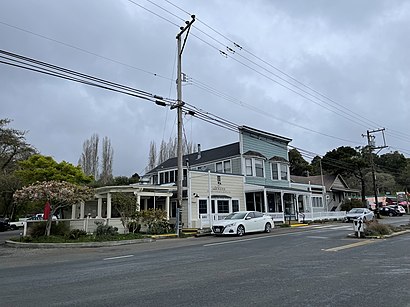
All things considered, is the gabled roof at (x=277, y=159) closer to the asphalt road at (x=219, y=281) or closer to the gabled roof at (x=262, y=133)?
the gabled roof at (x=262, y=133)

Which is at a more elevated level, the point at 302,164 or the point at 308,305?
the point at 302,164

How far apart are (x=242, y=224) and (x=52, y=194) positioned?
1123cm

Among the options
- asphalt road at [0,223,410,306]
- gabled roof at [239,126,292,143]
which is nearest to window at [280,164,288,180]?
gabled roof at [239,126,292,143]

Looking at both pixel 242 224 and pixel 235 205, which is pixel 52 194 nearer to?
pixel 242 224

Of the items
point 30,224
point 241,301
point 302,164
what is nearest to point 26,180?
point 30,224

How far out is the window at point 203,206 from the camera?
28.6 metres

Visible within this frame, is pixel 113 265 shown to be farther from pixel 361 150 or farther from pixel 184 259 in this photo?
pixel 361 150

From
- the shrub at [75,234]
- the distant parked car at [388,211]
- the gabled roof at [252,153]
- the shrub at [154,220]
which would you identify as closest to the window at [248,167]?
the gabled roof at [252,153]

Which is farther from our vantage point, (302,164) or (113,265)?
(302,164)

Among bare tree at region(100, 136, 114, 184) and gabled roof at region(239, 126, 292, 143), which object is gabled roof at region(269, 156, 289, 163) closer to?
gabled roof at region(239, 126, 292, 143)

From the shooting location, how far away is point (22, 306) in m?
6.06

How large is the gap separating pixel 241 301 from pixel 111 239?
46.5ft

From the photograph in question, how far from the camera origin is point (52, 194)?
61.7 feet

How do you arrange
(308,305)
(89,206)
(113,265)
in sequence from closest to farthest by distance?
(308,305) → (113,265) → (89,206)
